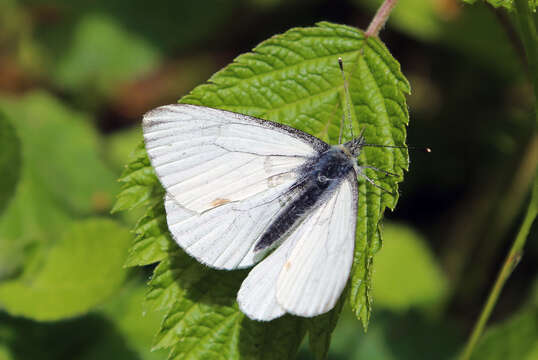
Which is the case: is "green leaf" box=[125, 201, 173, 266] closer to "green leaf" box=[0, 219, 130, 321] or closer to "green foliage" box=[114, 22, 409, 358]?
"green foliage" box=[114, 22, 409, 358]

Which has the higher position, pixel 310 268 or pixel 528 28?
pixel 528 28

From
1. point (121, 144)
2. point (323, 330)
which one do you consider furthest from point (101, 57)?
point (323, 330)

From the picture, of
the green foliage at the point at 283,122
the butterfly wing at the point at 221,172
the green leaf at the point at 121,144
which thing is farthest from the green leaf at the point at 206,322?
the green leaf at the point at 121,144

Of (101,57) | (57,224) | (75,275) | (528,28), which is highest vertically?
(528,28)

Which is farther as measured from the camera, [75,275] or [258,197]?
[75,275]

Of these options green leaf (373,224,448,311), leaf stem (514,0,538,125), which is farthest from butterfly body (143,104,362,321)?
green leaf (373,224,448,311)

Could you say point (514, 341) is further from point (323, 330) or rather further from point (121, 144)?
point (121, 144)

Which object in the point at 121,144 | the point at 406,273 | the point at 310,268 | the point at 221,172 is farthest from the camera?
the point at 121,144
